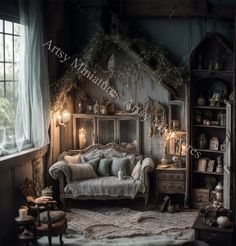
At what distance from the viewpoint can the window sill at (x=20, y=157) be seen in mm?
5689

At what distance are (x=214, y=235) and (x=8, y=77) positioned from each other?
343 centimetres

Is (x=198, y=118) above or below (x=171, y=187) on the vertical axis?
above

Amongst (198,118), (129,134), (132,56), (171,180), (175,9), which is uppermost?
(175,9)

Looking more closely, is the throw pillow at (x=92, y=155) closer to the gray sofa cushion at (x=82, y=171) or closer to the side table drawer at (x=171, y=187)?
the gray sofa cushion at (x=82, y=171)

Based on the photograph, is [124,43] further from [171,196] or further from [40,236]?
[40,236]

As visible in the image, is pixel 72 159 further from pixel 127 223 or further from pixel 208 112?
pixel 208 112

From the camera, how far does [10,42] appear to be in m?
6.23

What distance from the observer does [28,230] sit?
17.9 feet

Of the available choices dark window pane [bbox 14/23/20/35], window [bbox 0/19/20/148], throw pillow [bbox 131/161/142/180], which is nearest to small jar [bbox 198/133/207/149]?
throw pillow [bbox 131/161/142/180]

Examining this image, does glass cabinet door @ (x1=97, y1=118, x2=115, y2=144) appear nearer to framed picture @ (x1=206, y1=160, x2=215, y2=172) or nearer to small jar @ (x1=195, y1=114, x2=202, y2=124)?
small jar @ (x1=195, y1=114, x2=202, y2=124)

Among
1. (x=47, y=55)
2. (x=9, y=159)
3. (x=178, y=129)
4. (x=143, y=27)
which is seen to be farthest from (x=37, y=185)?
(x=143, y=27)

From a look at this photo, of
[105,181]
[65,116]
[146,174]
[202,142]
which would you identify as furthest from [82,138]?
[202,142]

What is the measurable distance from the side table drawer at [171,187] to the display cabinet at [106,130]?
749 mm

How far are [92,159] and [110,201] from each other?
75 cm
